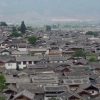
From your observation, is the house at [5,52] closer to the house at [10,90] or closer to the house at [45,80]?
the house at [45,80]

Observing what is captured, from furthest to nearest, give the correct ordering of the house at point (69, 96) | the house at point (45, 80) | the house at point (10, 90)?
the house at point (45, 80)
the house at point (10, 90)
the house at point (69, 96)

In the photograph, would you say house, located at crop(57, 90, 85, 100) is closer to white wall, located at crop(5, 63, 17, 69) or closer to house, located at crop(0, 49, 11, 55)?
white wall, located at crop(5, 63, 17, 69)

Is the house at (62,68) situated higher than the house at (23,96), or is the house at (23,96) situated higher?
the house at (23,96)

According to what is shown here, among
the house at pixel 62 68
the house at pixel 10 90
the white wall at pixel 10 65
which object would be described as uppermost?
the house at pixel 10 90

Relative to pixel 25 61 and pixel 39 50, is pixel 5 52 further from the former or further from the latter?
pixel 25 61

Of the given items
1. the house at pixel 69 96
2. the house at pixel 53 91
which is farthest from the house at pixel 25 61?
the house at pixel 69 96

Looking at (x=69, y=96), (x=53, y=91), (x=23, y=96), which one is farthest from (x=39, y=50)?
(x=69, y=96)

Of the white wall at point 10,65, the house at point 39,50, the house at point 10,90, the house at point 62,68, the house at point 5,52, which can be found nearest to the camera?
the house at point 10,90

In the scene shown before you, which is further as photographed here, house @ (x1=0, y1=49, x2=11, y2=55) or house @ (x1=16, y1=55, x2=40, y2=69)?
house @ (x1=0, y1=49, x2=11, y2=55)

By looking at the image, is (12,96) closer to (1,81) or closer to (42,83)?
(1,81)

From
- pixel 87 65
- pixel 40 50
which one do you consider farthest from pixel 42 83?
pixel 40 50

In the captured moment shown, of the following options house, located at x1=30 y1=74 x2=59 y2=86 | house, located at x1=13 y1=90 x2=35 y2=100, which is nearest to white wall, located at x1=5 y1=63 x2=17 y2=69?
house, located at x1=30 y1=74 x2=59 y2=86
